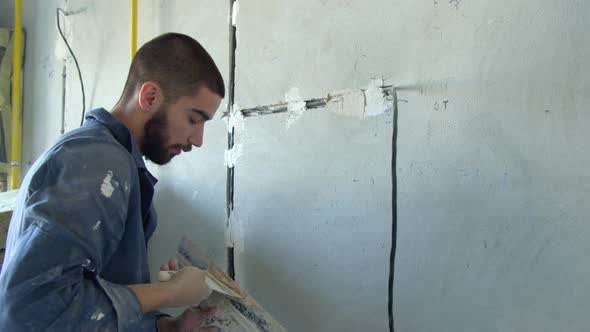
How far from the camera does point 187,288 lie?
0.81 m

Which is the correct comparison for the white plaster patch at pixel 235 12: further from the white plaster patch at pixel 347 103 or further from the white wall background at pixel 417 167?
the white plaster patch at pixel 347 103

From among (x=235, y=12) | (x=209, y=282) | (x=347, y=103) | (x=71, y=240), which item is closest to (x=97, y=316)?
(x=71, y=240)

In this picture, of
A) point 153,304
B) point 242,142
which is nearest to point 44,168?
point 153,304

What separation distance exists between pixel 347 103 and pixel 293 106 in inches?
6.9

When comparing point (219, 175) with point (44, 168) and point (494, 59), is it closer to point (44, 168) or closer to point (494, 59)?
point (44, 168)

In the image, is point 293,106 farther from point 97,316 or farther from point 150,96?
point 97,316

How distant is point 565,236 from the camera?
70 centimetres

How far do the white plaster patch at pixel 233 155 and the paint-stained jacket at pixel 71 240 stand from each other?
520mm

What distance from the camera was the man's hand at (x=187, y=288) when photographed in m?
0.79

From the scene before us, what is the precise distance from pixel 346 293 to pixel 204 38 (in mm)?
915

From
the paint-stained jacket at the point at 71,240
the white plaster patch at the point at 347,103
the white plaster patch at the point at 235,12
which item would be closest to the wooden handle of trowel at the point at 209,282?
the paint-stained jacket at the point at 71,240

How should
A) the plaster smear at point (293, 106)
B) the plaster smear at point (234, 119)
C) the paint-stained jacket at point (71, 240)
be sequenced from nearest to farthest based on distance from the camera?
the paint-stained jacket at point (71, 240)
the plaster smear at point (293, 106)
the plaster smear at point (234, 119)

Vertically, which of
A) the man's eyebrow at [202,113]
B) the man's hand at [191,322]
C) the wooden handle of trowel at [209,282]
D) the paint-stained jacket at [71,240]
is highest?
the man's eyebrow at [202,113]

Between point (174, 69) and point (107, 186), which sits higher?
point (174, 69)
